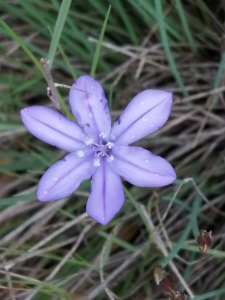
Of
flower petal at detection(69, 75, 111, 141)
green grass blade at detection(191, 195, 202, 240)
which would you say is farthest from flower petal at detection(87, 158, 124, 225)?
green grass blade at detection(191, 195, 202, 240)

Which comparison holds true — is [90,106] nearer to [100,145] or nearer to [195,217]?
[100,145]

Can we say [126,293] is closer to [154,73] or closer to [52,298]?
[52,298]

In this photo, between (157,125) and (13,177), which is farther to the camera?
(13,177)

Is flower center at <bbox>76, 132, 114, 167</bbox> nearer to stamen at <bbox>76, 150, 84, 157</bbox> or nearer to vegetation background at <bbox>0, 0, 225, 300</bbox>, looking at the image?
stamen at <bbox>76, 150, 84, 157</bbox>

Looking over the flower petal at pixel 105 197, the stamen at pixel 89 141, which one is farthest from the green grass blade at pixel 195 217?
the stamen at pixel 89 141

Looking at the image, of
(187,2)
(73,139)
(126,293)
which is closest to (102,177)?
(73,139)

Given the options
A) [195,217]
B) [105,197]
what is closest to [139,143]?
[195,217]

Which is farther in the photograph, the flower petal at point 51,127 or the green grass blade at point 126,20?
the green grass blade at point 126,20

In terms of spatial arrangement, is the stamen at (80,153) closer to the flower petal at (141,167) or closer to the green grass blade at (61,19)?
the flower petal at (141,167)
